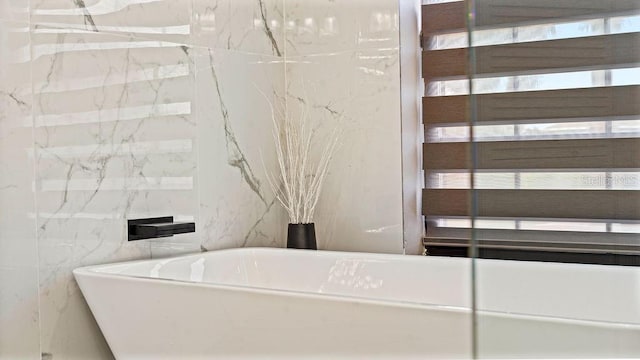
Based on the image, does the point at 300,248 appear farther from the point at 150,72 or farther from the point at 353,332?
the point at 353,332

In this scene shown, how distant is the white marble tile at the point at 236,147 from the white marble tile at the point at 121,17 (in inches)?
6.7

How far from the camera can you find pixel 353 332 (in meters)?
1.59

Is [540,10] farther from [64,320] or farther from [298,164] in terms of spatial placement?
[298,164]

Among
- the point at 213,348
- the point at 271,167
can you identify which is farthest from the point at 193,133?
the point at 213,348

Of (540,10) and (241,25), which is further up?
(241,25)

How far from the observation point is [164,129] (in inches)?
97.1

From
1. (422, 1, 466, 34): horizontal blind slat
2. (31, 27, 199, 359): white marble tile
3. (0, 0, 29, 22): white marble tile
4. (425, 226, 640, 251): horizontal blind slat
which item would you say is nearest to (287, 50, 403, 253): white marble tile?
(422, 1, 466, 34): horizontal blind slat

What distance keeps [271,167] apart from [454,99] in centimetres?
83

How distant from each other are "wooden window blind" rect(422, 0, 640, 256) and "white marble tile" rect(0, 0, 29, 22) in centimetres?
164

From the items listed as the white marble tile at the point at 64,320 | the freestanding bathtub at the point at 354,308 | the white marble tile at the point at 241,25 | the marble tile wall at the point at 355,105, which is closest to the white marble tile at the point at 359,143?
the marble tile wall at the point at 355,105

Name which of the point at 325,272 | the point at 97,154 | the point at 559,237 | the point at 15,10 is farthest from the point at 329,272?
the point at 559,237

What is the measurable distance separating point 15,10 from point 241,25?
3.40 feet

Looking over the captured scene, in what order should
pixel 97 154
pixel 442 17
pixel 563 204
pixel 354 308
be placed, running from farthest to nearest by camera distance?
pixel 442 17, pixel 97 154, pixel 354 308, pixel 563 204

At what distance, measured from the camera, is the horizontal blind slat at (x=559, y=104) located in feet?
2.50
